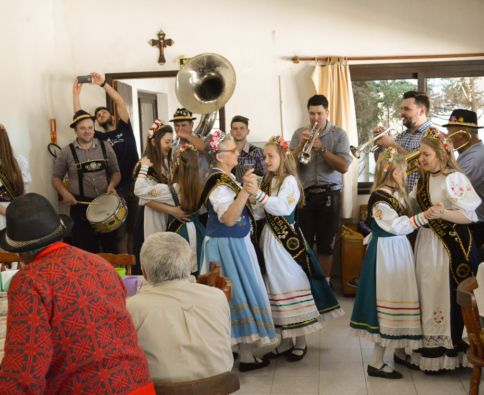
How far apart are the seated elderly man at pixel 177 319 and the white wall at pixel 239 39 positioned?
4144mm

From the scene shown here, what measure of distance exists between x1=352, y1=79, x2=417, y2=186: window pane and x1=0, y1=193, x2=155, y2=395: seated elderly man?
4867 mm

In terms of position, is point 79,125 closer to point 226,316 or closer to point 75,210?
point 75,210

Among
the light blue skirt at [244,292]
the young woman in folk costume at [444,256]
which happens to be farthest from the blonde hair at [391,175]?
the light blue skirt at [244,292]

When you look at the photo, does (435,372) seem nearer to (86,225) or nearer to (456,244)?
(456,244)

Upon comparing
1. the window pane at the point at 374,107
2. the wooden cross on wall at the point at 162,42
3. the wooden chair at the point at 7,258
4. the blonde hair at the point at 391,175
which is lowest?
the wooden chair at the point at 7,258

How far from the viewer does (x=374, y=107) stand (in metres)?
6.68

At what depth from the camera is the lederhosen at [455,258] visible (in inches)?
154

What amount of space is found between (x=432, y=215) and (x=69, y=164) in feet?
11.3

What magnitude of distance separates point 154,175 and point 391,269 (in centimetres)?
185

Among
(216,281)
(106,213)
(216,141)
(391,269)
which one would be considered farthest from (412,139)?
(216,281)

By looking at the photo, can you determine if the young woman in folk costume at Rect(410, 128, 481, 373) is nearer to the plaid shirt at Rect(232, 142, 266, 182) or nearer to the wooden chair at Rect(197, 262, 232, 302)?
the wooden chair at Rect(197, 262, 232, 302)

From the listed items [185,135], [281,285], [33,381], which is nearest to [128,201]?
[185,135]

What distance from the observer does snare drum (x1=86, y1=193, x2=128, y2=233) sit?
5418mm

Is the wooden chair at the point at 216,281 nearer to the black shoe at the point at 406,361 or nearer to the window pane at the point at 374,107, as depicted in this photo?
the black shoe at the point at 406,361
